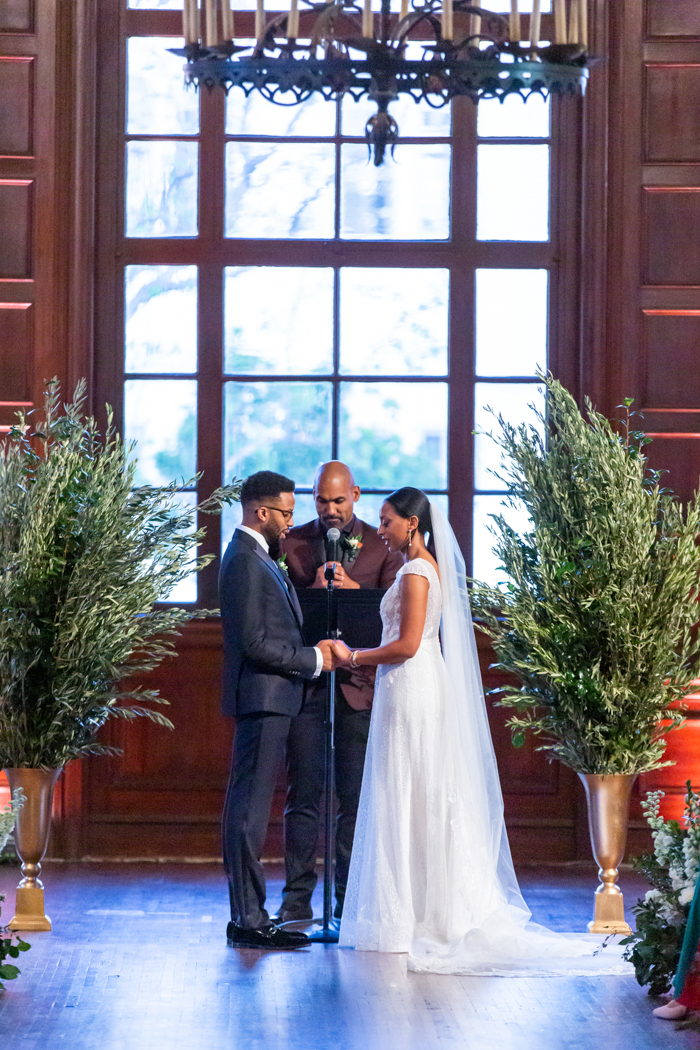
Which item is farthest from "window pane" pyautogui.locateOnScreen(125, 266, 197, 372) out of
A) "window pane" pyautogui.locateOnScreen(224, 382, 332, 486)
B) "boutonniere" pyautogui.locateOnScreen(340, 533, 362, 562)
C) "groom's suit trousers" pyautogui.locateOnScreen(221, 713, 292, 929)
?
"groom's suit trousers" pyautogui.locateOnScreen(221, 713, 292, 929)

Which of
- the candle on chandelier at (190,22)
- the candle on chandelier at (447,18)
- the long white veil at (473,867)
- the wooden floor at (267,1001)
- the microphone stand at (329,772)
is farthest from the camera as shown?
the microphone stand at (329,772)

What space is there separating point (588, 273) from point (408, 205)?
3.25ft

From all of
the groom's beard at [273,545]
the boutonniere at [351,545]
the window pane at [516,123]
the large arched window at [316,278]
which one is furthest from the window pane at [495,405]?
the groom's beard at [273,545]

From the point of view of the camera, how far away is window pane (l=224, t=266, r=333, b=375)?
Answer: 7113mm

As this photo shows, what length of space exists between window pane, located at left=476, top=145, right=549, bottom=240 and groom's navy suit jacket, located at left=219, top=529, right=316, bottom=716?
273 cm

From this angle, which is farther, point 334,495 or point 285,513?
point 334,495

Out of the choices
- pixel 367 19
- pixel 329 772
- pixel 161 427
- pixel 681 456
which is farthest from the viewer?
pixel 161 427

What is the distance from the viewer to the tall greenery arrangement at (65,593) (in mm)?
5301

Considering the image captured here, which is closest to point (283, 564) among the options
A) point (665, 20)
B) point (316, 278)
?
point (316, 278)

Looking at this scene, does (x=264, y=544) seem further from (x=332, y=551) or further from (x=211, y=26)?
(x=211, y=26)

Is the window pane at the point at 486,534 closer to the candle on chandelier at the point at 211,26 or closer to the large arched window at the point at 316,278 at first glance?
the large arched window at the point at 316,278

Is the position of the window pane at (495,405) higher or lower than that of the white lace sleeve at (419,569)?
higher

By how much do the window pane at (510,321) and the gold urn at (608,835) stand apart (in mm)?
2444

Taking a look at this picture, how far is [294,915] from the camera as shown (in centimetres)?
550
